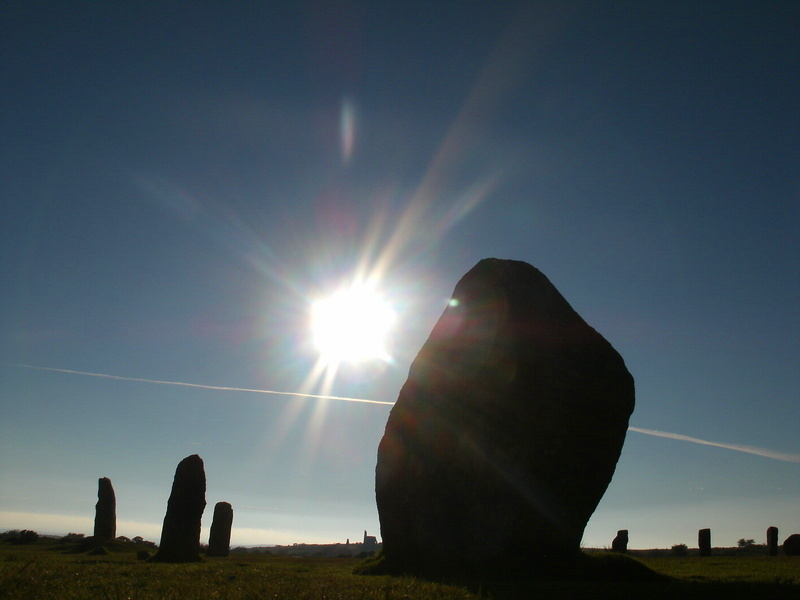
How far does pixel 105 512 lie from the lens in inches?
1757

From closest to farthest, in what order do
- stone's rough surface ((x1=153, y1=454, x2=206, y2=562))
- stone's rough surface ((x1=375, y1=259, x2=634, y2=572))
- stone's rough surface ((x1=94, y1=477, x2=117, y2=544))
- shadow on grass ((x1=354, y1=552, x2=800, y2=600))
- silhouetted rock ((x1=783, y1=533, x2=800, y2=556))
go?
1. shadow on grass ((x1=354, y1=552, x2=800, y2=600))
2. stone's rough surface ((x1=375, y1=259, x2=634, y2=572))
3. stone's rough surface ((x1=153, y1=454, x2=206, y2=562))
4. silhouetted rock ((x1=783, y1=533, x2=800, y2=556))
5. stone's rough surface ((x1=94, y1=477, x2=117, y2=544))

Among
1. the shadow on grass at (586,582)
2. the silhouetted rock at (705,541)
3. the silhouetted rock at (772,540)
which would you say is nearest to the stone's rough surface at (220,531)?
the shadow on grass at (586,582)

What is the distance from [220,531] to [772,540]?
3747 cm

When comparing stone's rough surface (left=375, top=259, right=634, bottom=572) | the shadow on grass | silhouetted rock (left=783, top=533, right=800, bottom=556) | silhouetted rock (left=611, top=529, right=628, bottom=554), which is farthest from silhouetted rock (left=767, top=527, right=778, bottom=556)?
the shadow on grass

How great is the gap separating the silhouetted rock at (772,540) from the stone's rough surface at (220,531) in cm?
3669

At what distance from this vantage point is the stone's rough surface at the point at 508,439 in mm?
17672

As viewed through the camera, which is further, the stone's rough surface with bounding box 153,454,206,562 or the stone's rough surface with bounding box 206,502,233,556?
the stone's rough surface with bounding box 206,502,233,556

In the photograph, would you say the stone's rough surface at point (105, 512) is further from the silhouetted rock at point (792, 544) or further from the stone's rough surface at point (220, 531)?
the silhouetted rock at point (792, 544)

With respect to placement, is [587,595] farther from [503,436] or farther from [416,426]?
[416,426]

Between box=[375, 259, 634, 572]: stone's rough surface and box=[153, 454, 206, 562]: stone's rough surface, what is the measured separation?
13.0 m

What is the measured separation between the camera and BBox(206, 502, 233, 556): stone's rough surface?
40.2 meters

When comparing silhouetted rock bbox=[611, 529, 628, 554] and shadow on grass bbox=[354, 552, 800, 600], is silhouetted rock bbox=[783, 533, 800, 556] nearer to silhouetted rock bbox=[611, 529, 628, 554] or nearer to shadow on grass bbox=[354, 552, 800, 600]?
silhouetted rock bbox=[611, 529, 628, 554]

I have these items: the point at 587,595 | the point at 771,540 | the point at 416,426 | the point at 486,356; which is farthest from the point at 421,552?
the point at 771,540

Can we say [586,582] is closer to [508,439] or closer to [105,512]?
[508,439]
